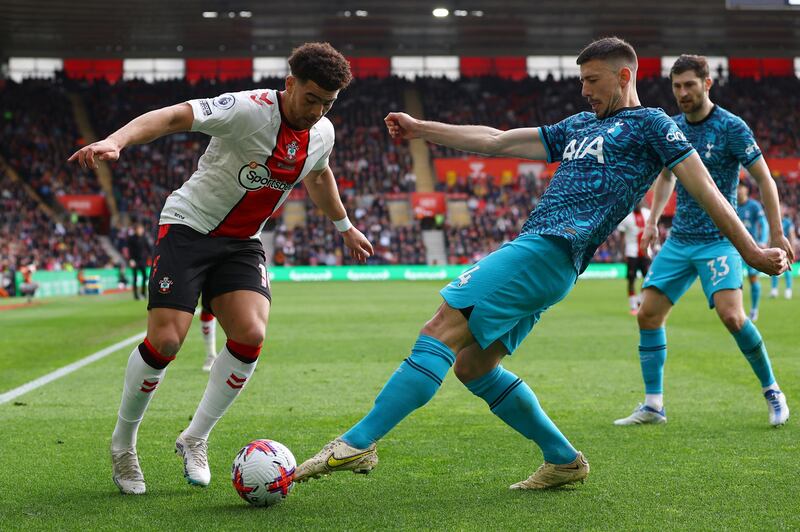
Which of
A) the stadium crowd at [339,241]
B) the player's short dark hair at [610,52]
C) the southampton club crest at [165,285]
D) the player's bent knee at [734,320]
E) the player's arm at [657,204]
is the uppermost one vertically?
the player's short dark hair at [610,52]

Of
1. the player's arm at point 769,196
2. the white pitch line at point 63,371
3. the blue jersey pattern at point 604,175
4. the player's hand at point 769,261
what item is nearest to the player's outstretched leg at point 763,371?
the player's arm at point 769,196

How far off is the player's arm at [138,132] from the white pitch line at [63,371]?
165 inches

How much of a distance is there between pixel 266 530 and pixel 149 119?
185cm

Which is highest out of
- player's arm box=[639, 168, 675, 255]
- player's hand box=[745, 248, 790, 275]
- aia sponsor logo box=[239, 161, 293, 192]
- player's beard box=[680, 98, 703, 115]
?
player's beard box=[680, 98, 703, 115]

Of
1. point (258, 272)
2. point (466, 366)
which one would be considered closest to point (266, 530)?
point (466, 366)

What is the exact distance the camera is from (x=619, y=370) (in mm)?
9367

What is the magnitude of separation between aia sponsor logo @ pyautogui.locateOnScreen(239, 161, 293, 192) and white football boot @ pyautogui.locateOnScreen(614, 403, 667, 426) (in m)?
3.05

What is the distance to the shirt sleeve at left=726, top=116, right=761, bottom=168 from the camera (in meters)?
6.16

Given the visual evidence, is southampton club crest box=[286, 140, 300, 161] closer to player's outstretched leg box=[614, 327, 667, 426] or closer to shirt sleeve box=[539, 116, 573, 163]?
shirt sleeve box=[539, 116, 573, 163]

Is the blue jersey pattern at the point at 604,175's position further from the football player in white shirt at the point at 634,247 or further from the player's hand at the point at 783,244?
the football player in white shirt at the point at 634,247

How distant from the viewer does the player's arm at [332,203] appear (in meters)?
5.16

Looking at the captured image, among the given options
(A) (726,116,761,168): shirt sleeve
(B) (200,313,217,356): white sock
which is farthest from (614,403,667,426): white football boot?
(B) (200,313,217,356): white sock

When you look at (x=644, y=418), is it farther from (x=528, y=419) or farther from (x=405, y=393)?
(x=405, y=393)

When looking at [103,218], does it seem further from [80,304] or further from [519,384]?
[519,384]
